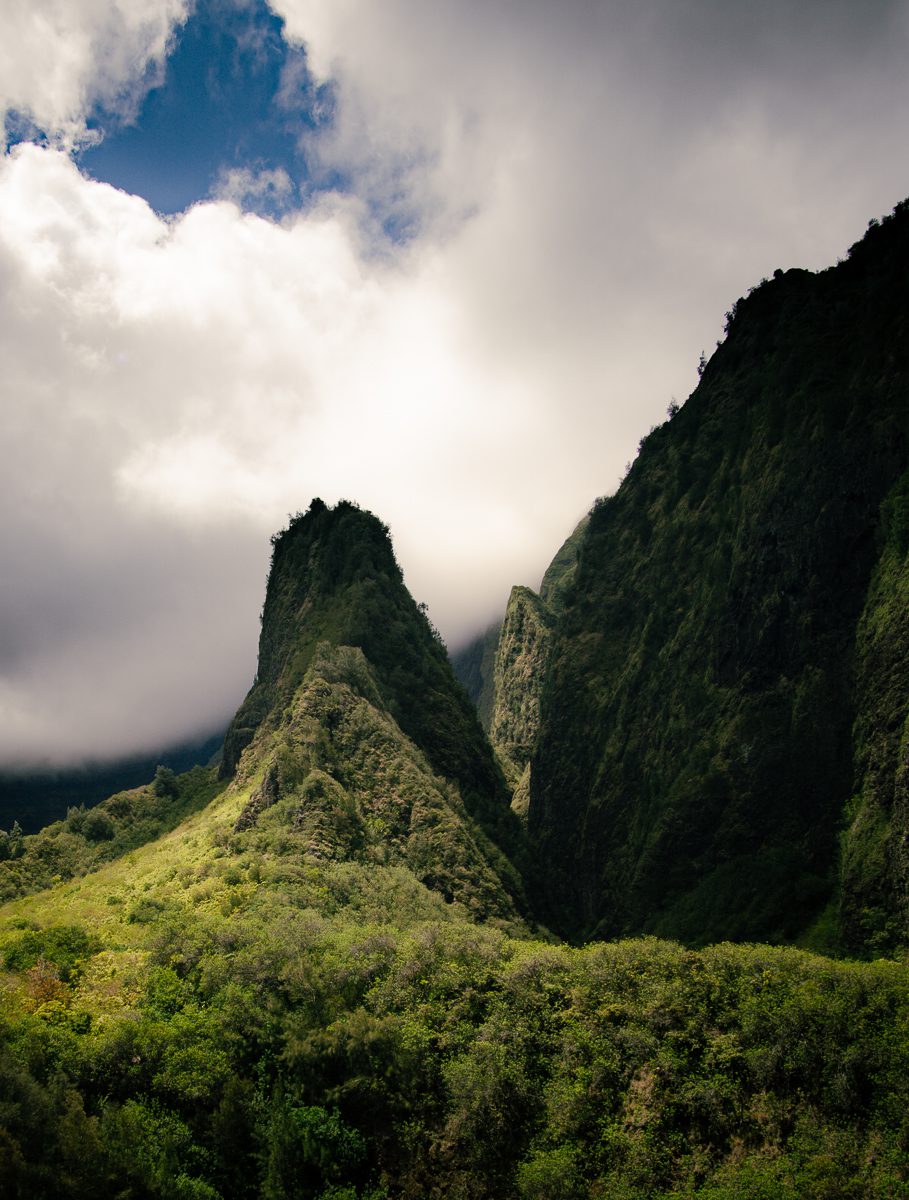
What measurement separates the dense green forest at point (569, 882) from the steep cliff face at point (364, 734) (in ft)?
1.40

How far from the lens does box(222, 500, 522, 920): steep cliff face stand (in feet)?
174

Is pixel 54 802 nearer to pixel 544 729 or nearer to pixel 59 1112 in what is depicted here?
pixel 544 729

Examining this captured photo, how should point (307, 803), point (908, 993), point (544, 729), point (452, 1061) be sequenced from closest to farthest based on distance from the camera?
point (908, 993) → point (452, 1061) → point (307, 803) → point (544, 729)

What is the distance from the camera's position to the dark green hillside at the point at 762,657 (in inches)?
2050

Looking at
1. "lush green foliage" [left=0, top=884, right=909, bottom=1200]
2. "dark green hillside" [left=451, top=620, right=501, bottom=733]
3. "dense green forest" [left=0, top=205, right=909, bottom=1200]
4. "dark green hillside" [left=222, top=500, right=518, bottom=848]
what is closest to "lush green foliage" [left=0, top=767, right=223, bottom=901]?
"dense green forest" [left=0, top=205, right=909, bottom=1200]

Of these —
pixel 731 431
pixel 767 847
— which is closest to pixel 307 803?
pixel 767 847

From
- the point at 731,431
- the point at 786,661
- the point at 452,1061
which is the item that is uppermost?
the point at 731,431

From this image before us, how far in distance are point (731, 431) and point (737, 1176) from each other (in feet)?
221

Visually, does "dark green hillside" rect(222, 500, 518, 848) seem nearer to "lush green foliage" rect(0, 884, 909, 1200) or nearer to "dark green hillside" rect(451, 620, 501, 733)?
"lush green foliage" rect(0, 884, 909, 1200)

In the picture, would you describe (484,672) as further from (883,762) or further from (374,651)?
(883,762)

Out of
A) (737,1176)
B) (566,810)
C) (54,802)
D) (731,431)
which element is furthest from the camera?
(54,802)

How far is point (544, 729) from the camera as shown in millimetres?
93375

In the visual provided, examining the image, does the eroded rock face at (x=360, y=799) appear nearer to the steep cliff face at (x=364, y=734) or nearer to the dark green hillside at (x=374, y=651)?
the steep cliff face at (x=364, y=734)

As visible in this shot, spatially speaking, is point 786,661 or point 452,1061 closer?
point 452,1061
